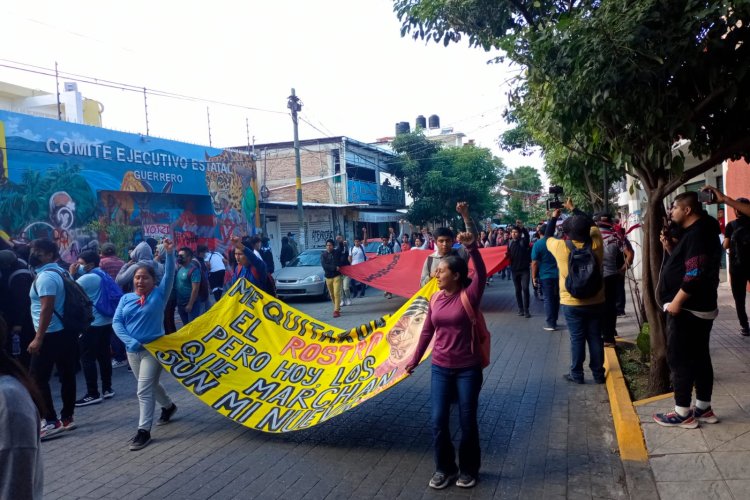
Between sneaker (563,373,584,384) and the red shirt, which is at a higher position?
the red shirt

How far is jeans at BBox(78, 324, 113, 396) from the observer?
6879mm

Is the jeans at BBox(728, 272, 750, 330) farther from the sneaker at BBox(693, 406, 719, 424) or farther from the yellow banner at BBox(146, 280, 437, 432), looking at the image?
the yellow banner at BBox(146, 280, 437, 432)

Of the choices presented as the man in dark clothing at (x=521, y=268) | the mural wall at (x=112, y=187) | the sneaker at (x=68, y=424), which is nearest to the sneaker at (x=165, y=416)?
the sneaker at (x=68, y=424)

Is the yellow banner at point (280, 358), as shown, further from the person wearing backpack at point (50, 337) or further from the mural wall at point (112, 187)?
the mural wall at point (112, 187)

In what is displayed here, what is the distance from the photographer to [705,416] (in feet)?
15.6

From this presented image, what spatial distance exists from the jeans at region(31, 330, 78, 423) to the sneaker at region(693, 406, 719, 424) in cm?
593

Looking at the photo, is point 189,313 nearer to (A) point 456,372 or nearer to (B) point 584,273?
(B) point 584,273

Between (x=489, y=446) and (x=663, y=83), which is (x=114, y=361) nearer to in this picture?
(x=489, y=446)

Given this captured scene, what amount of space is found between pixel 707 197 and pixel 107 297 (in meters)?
6.59

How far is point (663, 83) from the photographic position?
17.3 ft

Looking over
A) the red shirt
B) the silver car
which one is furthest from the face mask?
the silver car

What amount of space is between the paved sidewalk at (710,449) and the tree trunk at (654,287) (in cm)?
34

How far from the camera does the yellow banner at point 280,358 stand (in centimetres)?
509

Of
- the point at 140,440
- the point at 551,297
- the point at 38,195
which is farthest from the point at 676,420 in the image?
the point at 38,195
